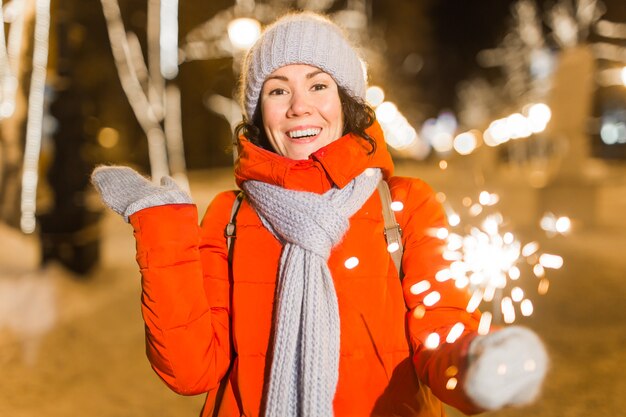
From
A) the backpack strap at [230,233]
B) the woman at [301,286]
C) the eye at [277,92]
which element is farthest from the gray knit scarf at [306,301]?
the eye at [277,92]

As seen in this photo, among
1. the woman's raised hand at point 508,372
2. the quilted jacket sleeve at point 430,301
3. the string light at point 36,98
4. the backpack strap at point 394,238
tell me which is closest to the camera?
the woman's raised hand at point 508,372

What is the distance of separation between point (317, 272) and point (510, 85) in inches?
1328

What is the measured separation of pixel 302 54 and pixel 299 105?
215 millimetres

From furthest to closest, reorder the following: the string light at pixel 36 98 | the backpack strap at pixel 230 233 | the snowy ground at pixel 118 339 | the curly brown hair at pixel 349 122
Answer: the string light at pixel 36 98
the snowy ground at pixel 118 339
the curly brown hair at pixel 349 122
the backpack strap at pixel 230 233

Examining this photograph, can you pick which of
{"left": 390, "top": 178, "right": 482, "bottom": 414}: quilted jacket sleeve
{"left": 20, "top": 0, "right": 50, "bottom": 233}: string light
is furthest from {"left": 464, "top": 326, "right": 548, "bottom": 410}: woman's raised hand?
{"left": 20, "top": 0, "right": 50, "bottom": 233}: string light

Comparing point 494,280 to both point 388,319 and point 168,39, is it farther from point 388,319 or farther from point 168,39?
point 168,39

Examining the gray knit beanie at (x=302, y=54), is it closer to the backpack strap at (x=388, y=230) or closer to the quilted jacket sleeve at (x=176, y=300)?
the backpack strap at (x=388, y=230)

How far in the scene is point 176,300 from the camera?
1.84m

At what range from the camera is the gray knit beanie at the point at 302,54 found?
87.5 inches

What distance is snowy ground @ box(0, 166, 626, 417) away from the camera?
4.05 metres

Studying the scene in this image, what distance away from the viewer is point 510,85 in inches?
1313

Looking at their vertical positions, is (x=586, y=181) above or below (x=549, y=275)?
above

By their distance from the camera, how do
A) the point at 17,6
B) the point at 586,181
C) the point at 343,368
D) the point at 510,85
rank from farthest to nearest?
1. the point at 510,85
2. the point at 586,181
3. the point at 17,6
4. the point at 343,368

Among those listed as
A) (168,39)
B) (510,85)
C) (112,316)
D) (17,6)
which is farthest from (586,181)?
(510,85)
